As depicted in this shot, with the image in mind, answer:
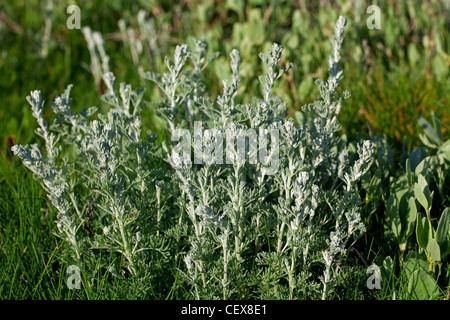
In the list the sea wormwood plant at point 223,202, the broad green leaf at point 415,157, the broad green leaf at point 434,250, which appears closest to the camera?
the sea wormwood plant at point 223,202

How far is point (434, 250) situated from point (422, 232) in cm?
10

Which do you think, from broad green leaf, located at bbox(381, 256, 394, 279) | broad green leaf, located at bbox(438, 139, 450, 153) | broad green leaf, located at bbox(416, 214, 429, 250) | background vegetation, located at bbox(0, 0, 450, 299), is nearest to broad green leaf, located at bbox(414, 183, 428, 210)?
broad green leaf, located at bbox(416, 214, 429, 250)

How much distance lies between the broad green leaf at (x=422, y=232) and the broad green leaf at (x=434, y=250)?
6 cm

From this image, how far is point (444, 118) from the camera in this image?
338 centimetres

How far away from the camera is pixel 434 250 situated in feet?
6.98

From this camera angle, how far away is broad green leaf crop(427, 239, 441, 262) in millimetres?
2107

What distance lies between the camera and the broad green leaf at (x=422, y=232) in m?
2.17

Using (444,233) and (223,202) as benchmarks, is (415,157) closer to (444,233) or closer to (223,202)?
(444,233)

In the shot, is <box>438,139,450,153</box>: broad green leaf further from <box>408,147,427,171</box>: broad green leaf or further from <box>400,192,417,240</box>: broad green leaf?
<box>400,192,417,240</box>: broad green leaf

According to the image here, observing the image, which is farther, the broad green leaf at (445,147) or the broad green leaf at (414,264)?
the broad green leaf at (445,147)

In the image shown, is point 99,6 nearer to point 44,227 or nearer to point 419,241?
point 44,227

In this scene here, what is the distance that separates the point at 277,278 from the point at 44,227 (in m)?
1.29

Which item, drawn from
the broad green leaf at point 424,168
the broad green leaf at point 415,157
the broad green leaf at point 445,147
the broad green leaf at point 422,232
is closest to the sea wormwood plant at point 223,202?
the broad green leaf at point 422,232

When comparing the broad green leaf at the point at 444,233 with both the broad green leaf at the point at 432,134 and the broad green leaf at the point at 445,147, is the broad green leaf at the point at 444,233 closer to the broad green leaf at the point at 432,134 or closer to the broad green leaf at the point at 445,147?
the broad green leaf at the point at 445,147
